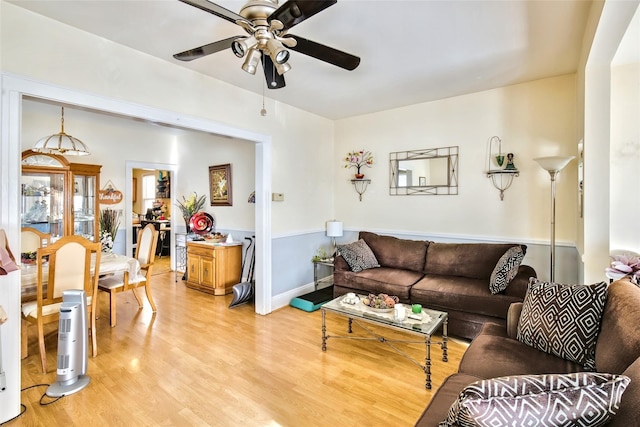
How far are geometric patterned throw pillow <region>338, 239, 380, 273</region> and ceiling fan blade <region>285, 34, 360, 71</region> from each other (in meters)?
2.32

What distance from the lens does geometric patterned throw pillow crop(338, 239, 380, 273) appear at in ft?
12.7

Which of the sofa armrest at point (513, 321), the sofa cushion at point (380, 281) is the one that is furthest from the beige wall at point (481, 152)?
the sofa armrest at point (513, 321)

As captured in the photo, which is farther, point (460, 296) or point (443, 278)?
point (443, 278)

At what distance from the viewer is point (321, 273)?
16.1 ft

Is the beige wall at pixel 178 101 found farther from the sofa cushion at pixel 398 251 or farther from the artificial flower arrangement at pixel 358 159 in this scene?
the sofa cushion at pixel 398 251

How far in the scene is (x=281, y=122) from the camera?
4.12m

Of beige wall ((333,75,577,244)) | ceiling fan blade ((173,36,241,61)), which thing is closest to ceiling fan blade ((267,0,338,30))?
ceiling fan blade ((173,36,241,61))

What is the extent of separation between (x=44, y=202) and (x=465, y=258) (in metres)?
5.47

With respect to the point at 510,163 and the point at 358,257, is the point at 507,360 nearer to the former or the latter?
the point at 358,257

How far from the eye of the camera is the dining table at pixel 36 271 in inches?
108

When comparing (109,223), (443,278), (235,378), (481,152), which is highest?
(481,152)

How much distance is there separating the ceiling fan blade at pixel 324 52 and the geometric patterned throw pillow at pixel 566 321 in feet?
6.12

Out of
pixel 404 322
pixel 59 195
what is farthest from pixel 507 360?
pixel 59 195

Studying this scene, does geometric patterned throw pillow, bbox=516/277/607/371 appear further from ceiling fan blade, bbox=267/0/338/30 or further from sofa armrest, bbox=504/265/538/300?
ceiling fan blade, bbox=267/0/338/30
